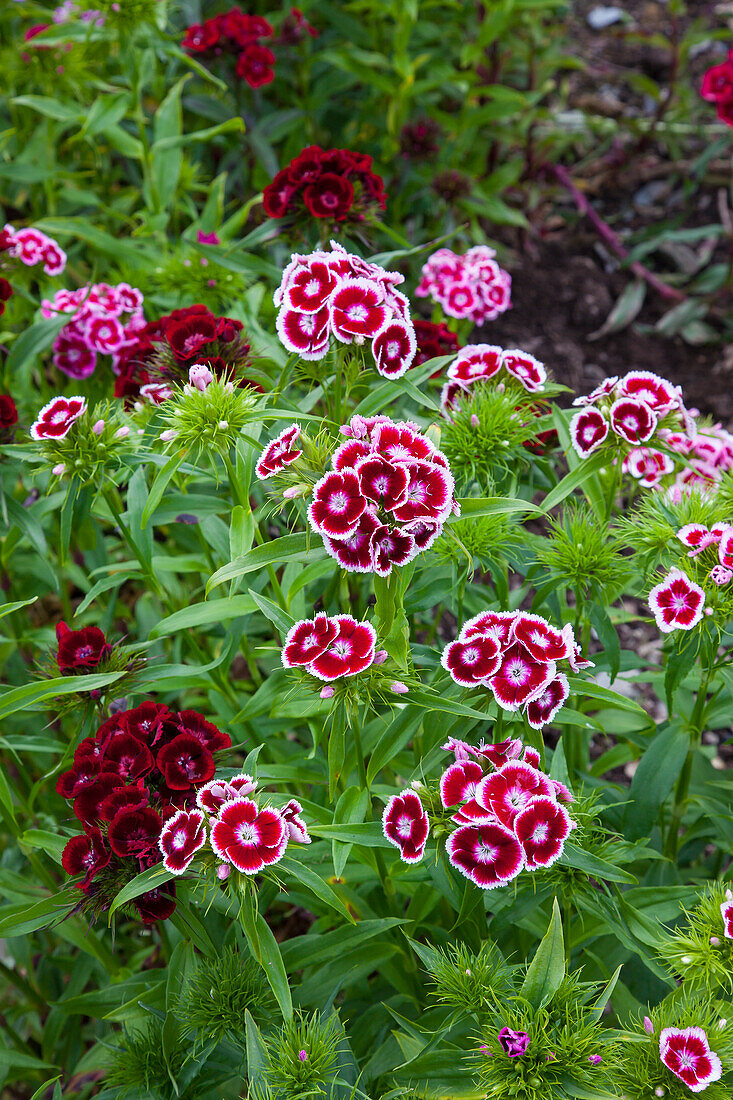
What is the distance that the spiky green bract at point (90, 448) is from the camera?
1.97 metres

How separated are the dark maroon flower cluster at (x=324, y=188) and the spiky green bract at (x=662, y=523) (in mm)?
1092

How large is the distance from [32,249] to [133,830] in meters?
2.09

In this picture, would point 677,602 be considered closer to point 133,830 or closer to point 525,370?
point 525,370

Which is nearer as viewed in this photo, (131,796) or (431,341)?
(131,796)

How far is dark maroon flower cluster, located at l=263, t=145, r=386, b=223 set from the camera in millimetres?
2359

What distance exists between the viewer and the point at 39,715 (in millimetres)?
2660

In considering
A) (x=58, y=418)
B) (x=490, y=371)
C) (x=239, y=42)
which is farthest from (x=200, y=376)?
(x=239, y=42)

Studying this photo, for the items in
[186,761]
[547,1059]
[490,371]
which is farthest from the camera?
[490,371]

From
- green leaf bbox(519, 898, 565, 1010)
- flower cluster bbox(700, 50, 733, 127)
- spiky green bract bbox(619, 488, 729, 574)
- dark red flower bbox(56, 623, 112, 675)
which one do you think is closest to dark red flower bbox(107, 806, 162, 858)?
dark red flower bbox(56, 623, 112, 675)

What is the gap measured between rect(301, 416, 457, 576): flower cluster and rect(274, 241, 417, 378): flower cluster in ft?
1.06

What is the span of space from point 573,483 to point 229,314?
1.43m

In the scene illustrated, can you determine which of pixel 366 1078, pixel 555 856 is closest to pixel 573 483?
pixel 555 856

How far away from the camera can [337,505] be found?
1.47m

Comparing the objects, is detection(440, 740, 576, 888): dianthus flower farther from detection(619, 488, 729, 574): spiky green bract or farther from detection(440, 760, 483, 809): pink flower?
detection(619, 488, 729, 574): spiky green bract
